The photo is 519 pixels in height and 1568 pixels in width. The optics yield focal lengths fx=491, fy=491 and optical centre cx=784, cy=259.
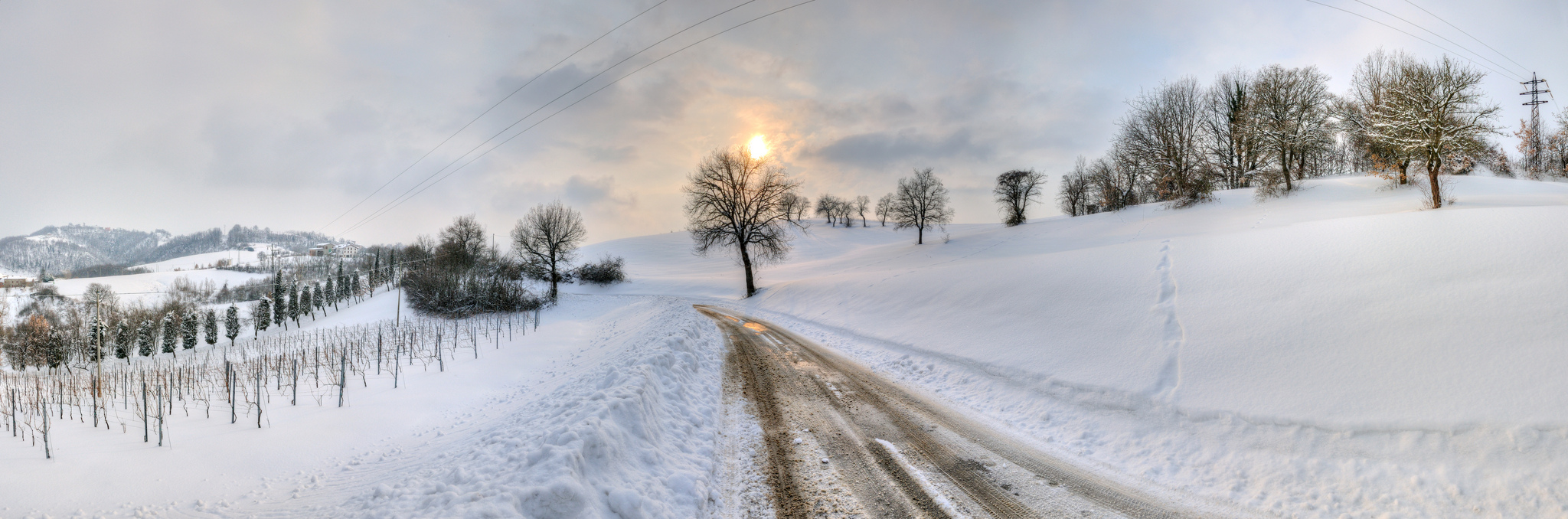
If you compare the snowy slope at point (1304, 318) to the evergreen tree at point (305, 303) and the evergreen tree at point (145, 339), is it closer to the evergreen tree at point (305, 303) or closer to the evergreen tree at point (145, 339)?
the evergreen tree at point (145, 339)

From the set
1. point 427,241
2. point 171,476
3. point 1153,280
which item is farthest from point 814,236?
point 171,476

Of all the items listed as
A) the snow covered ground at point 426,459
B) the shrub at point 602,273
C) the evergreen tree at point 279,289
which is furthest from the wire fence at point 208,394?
the evergreen tree at point 279,289

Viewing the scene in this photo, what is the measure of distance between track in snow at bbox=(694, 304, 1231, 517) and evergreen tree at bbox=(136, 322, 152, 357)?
69.0 metres

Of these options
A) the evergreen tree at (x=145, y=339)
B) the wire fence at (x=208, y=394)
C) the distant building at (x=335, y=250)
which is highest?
the distant building at (x=335, y=250)

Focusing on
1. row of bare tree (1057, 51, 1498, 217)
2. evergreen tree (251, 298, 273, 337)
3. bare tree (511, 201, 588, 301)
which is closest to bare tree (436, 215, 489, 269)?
bare tree (511, 201, 588, 301)

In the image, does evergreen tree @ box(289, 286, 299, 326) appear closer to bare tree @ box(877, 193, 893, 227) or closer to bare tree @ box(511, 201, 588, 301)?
bare tree @ box(511, 201, 588, 301)

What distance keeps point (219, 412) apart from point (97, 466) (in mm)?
3839

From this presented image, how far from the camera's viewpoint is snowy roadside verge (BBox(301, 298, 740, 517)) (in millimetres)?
4340

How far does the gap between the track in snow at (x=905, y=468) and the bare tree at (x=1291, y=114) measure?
33.2 m

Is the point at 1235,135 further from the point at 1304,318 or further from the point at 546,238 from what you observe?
the point at 546,238

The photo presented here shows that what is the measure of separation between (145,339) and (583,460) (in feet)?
230

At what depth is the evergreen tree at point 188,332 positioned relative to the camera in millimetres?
47844

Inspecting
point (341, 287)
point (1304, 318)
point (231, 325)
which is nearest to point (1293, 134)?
point (1304, 318)

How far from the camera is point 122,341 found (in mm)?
43406
